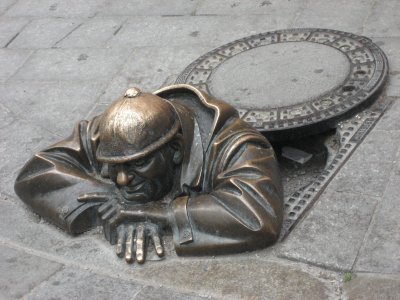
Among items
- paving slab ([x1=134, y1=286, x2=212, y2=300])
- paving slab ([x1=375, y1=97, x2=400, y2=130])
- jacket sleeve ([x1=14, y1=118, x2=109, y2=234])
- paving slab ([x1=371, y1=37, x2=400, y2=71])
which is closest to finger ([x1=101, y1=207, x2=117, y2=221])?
jacket sleeve ([x1=14, y1=118, x2=109, y2=234])

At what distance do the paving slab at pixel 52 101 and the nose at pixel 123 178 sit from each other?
5.18 feet

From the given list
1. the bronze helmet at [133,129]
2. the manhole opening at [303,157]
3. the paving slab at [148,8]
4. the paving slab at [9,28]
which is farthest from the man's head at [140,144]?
the paving slab at [9,28]

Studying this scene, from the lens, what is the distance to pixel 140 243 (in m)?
3.53

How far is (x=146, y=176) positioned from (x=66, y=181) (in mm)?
585

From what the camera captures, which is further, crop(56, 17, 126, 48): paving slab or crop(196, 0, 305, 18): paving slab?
crop(56, 17, 126, 48): paving slab

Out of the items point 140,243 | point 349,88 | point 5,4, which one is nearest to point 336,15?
point 349,88

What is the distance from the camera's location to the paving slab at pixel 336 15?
549 centimetres

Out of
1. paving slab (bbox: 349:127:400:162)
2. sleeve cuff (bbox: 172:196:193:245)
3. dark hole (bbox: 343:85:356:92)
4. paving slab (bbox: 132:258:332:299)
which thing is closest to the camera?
paving slab (bbox: 132:258:332:299)

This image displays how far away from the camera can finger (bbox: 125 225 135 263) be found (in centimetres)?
352

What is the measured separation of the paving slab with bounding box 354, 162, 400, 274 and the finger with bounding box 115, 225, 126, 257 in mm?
1138

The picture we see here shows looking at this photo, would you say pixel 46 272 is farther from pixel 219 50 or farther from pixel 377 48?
pixel 377 48

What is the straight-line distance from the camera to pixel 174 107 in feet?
11.6

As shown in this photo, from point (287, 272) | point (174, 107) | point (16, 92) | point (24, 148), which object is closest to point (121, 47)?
point (16, 92)

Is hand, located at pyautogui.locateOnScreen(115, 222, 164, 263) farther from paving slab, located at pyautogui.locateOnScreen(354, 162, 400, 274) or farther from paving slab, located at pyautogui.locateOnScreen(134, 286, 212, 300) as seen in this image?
paving slab, located at pyautogui.locateOnScreen(354, 162, 400, 274)
